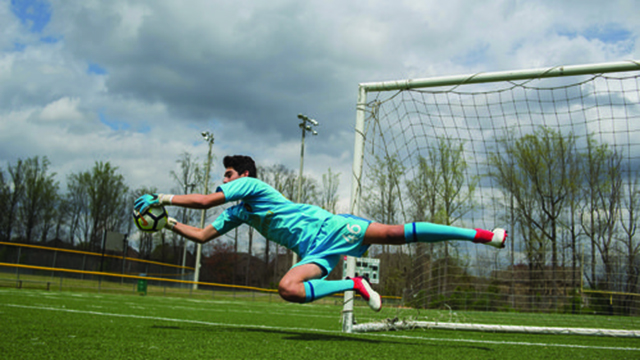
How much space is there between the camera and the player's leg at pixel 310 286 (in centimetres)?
346

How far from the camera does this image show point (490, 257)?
341 inches

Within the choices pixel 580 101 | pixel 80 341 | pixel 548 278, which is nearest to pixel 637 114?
pixel 580 101

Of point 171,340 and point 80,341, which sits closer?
point 80,341

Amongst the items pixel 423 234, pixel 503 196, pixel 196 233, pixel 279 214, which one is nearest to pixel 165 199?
pixel 196 233

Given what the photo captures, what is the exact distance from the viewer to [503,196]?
937cm

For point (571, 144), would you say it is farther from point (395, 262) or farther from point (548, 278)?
point (395, 262)

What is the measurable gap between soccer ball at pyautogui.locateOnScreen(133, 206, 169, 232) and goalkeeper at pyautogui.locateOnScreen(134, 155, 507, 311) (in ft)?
0.17

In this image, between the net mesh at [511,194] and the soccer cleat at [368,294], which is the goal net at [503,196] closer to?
the net mesh at [511,194]

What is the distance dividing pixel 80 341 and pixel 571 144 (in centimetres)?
1240

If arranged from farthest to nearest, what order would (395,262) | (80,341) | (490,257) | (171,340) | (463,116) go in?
1. (395,262)
2. (490,257)
3. (463,116)
4. (171,340)
5. (80,341)

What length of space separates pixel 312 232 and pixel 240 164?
1.06 metres

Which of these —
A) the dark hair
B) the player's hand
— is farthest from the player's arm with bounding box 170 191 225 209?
the dark hair

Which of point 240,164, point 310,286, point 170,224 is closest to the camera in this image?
point 310,286

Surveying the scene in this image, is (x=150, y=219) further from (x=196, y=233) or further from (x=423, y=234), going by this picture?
Answer: (x=423, y=234)
